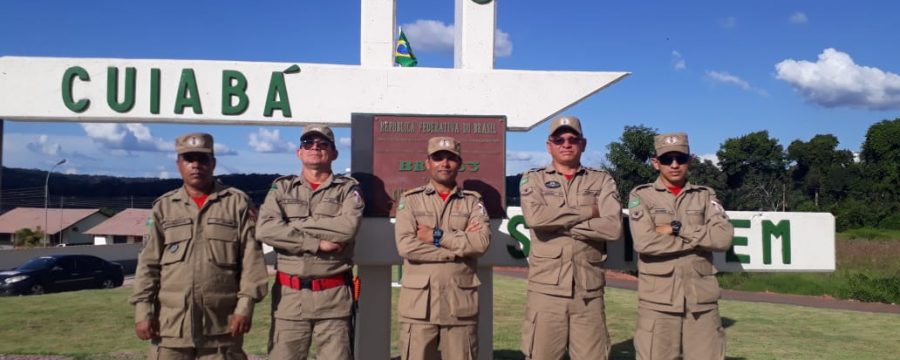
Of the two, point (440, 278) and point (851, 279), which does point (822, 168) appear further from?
point (440, 278)

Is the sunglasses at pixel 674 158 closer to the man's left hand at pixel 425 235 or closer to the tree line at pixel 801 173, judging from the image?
the man's left hand at pixel 425 235

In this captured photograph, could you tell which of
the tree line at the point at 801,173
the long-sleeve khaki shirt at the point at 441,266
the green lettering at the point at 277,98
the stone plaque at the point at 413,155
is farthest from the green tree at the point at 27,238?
the long-sleeve khaki shirt at the point at 441,266

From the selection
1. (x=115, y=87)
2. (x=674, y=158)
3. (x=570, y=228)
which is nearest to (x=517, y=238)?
(x=570, y=228)

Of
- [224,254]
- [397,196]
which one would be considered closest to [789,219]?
[397,196]

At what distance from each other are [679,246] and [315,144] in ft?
7.76

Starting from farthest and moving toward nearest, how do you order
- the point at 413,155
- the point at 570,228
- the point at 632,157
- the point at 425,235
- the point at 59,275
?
the point at 59,275, the point at 632,157, the point at 413,155, the point at 570,228, the point at 425,235

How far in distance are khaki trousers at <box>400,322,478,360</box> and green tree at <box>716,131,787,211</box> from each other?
73.1ft

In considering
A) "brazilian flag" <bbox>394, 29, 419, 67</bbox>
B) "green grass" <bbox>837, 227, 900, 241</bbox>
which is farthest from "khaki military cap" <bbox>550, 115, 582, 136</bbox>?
"green grass" <bbox>837, 227, 900, 241</bbox>

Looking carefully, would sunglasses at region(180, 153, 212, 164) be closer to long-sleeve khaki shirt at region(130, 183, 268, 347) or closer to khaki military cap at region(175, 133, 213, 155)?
khaki military cap at region(175, 133, 213, 155)

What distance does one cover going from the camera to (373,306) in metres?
5.22

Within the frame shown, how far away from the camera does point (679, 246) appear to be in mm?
4137

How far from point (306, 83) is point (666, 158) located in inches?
108

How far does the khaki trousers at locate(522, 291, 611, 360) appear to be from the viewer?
13.4 feet

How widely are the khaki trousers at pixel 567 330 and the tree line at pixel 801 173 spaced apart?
11299 mm
